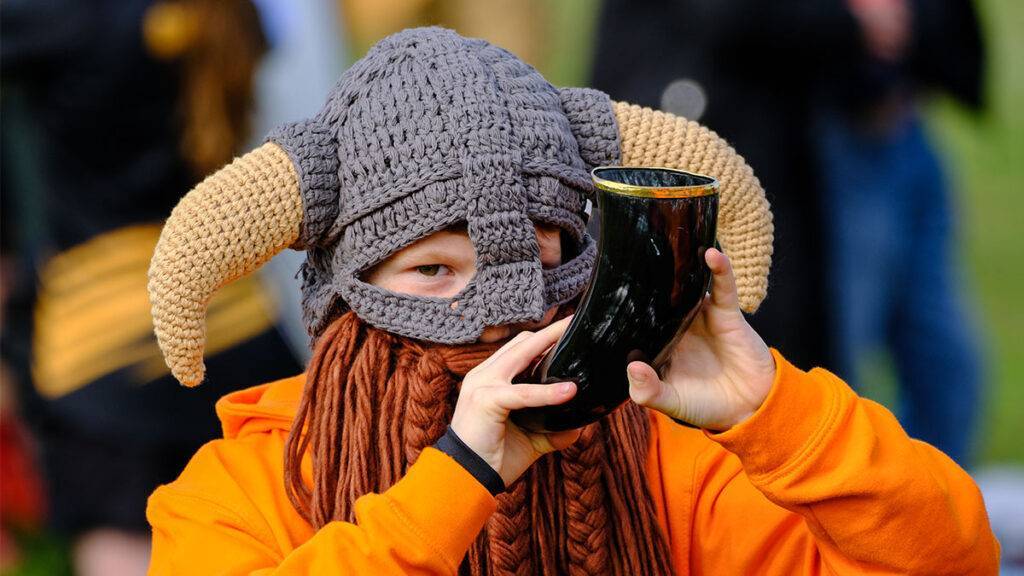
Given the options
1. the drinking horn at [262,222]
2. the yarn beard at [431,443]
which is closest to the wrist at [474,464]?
the yarn beard at [431,443]

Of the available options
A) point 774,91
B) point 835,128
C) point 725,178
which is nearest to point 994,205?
point 835,128

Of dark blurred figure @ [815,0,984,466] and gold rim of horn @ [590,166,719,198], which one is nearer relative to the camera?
gold rim of horn @ [590,166,719,198]

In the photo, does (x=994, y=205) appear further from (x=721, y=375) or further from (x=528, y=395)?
(x=528, y=395)

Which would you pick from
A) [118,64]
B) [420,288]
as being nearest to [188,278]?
[420,288]

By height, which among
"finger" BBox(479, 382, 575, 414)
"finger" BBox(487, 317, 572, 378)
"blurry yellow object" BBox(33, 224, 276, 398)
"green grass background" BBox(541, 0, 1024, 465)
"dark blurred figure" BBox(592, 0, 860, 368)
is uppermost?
"finger" BBox(487, 317, 572, 378)

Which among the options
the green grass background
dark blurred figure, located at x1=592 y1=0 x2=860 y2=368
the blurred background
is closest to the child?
the blurred background

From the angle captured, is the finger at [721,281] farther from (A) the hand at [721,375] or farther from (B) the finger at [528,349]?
(B) the finger at [528,349]

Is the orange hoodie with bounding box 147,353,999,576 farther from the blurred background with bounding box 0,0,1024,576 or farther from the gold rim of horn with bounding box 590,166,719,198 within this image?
the blurred background with bounding box 0,0,1024,576

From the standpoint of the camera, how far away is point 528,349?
1780mm

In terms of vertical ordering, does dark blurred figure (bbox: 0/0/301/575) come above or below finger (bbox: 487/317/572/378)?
below

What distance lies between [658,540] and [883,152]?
9.71 feet

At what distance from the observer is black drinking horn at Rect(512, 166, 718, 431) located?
1646mm

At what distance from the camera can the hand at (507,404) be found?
1724mm

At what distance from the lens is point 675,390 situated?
5.81 feet
